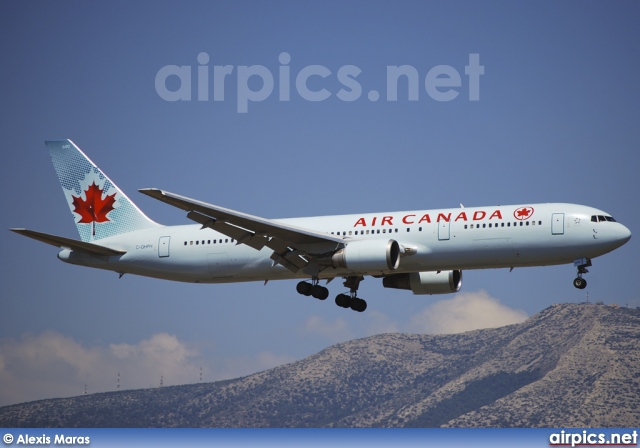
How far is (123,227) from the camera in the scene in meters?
61.1

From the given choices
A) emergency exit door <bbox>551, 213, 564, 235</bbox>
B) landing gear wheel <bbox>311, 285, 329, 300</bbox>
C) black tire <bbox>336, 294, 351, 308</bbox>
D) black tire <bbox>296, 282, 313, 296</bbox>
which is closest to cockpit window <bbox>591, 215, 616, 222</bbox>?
emergency exit door <bbox>551, 213, 564, 235</bbox>

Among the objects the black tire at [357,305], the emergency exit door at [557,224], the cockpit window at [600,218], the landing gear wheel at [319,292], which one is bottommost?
the black tire at [357,305]

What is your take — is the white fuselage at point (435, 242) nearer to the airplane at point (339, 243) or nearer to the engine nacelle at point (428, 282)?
the airplane at point (339, 243)

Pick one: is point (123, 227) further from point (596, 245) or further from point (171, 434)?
point (171, 434)

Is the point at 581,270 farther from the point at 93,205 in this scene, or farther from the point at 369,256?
the point at 93,205

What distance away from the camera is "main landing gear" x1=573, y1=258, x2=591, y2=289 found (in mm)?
50844

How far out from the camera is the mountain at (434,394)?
151000 mm

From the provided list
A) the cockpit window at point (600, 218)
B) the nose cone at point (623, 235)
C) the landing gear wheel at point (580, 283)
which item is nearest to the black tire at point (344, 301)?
the landing gear wheel at point (580, 283)

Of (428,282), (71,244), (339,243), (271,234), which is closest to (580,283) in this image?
(428,282)

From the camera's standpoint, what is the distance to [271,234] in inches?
2094

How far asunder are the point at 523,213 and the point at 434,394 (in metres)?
146

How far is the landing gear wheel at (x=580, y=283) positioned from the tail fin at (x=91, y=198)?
79.0 ft

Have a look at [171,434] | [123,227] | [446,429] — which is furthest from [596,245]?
[446,429]

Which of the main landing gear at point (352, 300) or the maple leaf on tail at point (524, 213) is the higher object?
the maple leaf on tail at point (524, 213)
